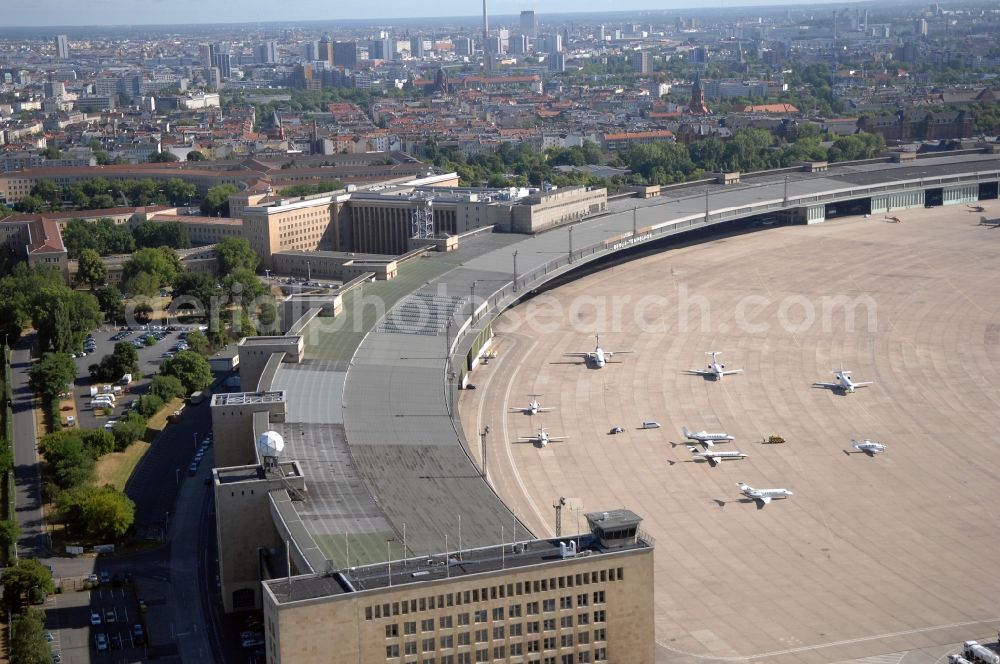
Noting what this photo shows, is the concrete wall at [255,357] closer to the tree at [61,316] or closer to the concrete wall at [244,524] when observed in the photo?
the concrete wall at [244,524]

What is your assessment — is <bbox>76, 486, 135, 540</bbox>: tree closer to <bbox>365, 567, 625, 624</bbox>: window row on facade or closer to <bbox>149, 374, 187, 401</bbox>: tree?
<bbox>149, 374, 187, 401</bbox>: tree

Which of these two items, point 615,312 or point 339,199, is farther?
point 339,199

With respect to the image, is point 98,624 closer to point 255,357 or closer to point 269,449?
point 269,449

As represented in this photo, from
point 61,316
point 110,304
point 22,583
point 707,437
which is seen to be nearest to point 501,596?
point 22,583

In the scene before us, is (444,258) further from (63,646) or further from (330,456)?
(63,646)

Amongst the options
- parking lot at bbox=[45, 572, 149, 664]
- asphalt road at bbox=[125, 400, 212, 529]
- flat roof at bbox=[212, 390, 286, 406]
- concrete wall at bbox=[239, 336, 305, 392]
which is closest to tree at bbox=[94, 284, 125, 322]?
asphalt road at bbox=[125, 400, 212, 529]

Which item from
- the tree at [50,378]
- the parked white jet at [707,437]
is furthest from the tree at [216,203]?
the parked white jet at [707,437]

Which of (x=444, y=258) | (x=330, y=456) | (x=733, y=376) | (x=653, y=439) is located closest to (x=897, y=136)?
(x=444, y=258)

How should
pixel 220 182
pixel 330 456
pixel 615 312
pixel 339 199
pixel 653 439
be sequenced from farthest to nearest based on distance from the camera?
pixel 220 182 → pixel 339 199 → pixel 615 312 → pixel 653 439 → pixel 330 456
